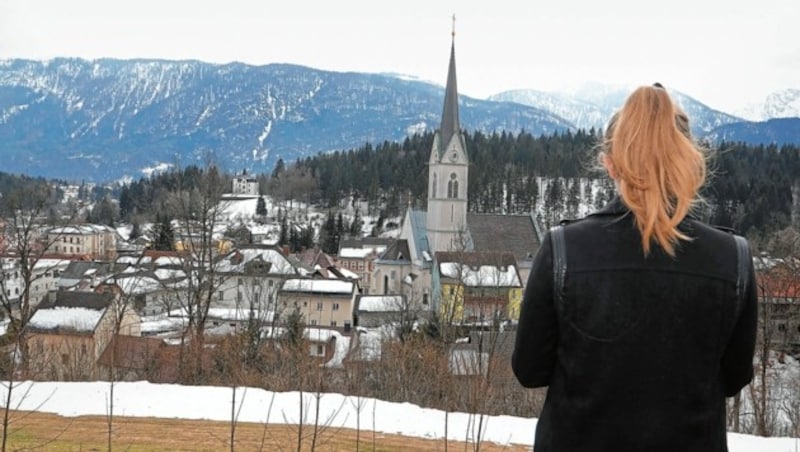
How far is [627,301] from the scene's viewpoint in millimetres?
1593

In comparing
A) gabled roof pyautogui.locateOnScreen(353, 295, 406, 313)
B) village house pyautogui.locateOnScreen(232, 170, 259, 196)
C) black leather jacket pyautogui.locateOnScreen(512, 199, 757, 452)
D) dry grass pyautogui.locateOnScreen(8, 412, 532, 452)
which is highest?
black leather jacket pyautogui.locateOnScreen(512, 199, 757, 452)

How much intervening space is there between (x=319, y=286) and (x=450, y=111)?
16354mm

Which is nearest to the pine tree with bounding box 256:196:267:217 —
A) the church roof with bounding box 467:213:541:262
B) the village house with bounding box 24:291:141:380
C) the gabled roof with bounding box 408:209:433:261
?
the gabled roof with bounding box 408:209:433:261

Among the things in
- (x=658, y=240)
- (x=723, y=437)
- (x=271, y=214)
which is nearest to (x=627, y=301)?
(x=658, y=240)

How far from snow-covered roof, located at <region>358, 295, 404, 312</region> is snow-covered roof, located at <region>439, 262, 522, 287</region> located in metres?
3.44

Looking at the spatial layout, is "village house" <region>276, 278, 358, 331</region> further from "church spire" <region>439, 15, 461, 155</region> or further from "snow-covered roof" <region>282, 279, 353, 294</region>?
"church spire" <region>439, 15, 461, 155</region>

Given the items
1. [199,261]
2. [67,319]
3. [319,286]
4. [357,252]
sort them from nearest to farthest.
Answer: [199,261]
[67,319]
[319,286]
[357,252]

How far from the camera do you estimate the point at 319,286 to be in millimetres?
41594

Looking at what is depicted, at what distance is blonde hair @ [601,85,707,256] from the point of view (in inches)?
61.9

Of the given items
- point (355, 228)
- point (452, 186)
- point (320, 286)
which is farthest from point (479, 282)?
point (355, 228)

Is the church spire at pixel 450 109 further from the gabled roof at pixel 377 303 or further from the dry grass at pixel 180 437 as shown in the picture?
the dry grass at pixel 180 437

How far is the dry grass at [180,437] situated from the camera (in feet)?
34.2

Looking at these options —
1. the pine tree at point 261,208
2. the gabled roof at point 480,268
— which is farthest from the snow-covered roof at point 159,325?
the pine tree at point 261,208

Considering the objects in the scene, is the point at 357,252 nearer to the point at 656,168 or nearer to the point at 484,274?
the point at 484,274
